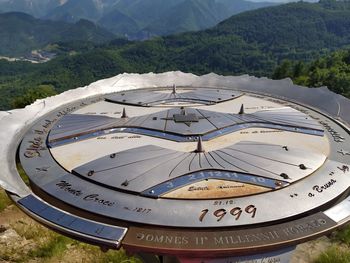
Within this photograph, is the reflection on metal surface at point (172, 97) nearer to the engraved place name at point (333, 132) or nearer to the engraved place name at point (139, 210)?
the engraved place name at point (333, 132)

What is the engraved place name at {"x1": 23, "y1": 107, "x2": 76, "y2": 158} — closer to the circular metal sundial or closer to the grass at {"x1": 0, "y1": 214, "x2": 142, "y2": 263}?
the circular metal sundial

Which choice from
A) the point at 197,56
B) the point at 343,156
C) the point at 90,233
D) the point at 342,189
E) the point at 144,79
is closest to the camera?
the point at 90,233

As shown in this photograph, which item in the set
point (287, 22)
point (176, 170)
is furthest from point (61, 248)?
point (287, 22)

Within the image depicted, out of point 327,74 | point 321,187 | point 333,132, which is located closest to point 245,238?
point 321,187

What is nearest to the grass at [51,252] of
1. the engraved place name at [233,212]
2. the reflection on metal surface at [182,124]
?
the reflection on metal surface at [182,124]

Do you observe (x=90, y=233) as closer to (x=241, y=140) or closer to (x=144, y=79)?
(x=241, y=140)
